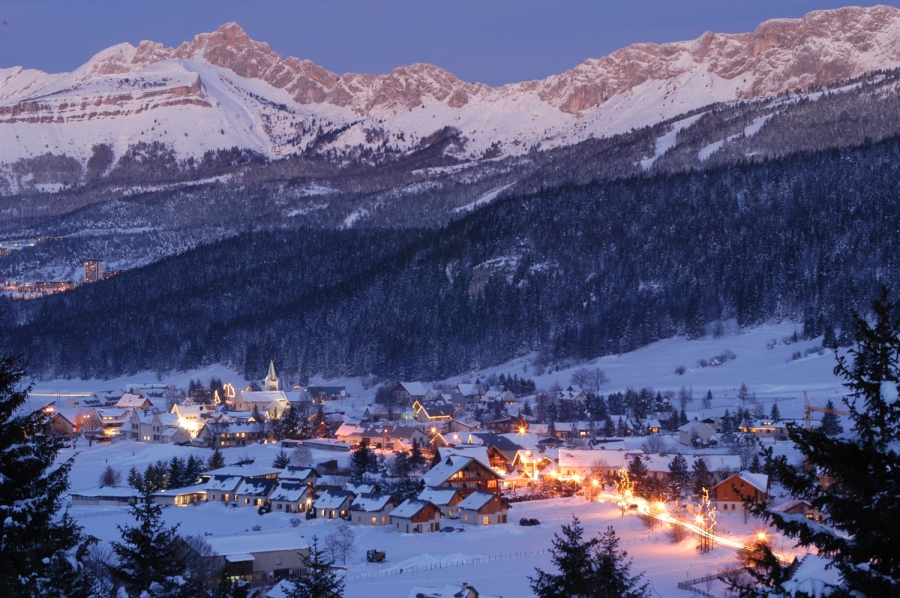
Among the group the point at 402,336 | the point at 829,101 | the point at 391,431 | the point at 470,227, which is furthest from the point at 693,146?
the point at 391,431

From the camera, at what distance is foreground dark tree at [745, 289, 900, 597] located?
26.8 ft

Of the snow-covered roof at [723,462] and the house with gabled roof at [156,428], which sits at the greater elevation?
the house with gabled roof at [156,428]

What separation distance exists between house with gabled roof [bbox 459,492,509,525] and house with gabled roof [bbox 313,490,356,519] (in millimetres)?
5588

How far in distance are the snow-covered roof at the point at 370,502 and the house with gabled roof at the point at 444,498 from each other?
168 cm

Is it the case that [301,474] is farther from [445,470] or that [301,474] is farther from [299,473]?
[445,470]

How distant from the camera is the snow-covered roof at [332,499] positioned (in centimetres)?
4809

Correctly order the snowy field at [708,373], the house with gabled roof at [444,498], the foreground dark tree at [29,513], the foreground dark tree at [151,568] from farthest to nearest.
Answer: the snowy field at [708,373], the house with gabled roof at [444,498], the foreground dark tree at [151,568], the foreground dark tree at [29,513]

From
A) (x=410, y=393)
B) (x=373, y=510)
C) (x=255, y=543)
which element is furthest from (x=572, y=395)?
(x=255, y=543)

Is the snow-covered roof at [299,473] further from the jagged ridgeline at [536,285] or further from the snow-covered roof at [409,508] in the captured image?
the jagged ridgeline at [536,285]

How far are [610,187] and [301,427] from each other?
3853 inches

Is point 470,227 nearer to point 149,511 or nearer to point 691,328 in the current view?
point 691,328

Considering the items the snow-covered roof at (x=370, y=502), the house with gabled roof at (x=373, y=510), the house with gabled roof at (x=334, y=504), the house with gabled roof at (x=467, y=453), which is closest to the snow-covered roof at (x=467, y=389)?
the house with gabled roof at (x=467, y=453)

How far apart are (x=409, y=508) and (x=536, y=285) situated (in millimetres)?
95110

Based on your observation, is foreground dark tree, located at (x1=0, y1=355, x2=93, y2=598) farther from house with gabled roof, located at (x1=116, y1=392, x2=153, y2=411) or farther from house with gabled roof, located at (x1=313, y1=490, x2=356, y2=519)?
house with gabled roof, located at (x1=116, y1=392, x2=153, y2=411)
